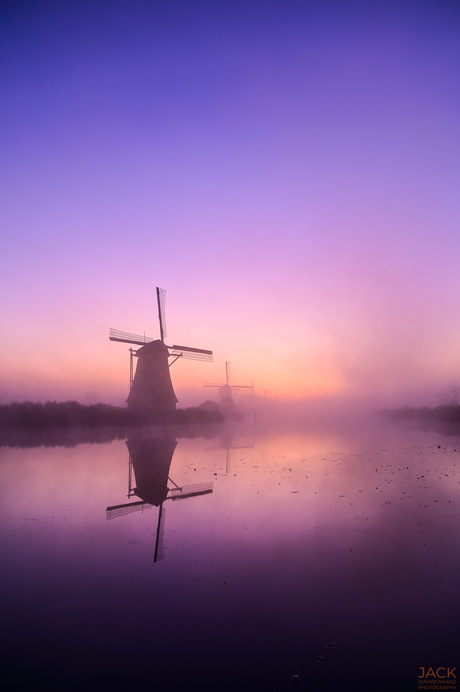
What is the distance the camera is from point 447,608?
595 centimetres

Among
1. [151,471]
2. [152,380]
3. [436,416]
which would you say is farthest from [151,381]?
[436,416]

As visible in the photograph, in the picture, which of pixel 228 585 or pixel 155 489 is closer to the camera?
pixel 228 585

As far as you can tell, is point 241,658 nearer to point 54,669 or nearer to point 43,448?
point 54,669

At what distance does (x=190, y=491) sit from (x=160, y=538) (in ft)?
14.9

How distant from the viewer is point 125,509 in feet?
38.9

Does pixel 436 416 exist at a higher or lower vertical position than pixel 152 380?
lower

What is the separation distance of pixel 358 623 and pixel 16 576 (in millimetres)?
6076

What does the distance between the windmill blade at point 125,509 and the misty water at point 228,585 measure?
0.28 feet

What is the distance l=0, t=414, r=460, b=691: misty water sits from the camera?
4637 mm

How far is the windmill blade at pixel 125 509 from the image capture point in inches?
445

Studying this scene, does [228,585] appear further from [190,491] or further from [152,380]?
[152,380]

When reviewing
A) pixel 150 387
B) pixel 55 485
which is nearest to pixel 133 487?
pixel 55 485

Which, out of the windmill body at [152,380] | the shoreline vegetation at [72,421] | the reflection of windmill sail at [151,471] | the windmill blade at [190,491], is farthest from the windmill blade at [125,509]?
the windmill body at [152,380]

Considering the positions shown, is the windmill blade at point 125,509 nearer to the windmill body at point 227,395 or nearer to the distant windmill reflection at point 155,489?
the distant windmill reflection at point 155,489
